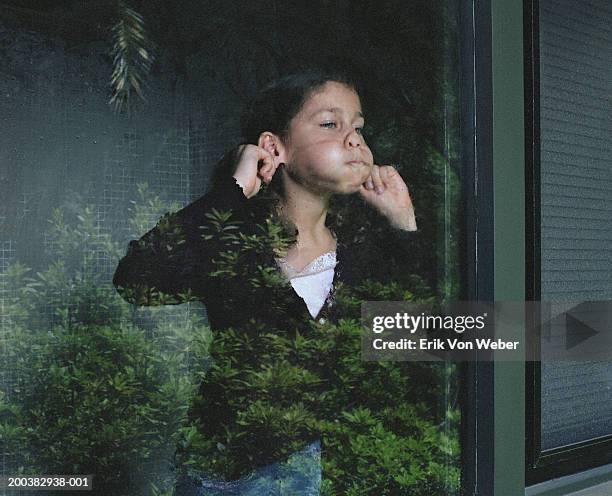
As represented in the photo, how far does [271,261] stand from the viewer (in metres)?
2.99

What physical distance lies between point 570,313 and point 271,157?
5.44ft

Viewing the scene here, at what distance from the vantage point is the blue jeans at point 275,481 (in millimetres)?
2823

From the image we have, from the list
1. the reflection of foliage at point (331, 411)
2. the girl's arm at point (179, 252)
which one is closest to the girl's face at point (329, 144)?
the girl's arm at point (179, 252)

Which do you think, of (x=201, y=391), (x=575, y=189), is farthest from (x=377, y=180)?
(x=575, y=189)

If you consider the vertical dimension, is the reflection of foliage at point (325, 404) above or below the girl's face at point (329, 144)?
below

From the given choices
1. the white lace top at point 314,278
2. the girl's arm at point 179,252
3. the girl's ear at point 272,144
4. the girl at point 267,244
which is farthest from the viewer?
the white lace top at point 314,278

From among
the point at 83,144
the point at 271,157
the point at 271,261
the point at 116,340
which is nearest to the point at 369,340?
the point at 271,261

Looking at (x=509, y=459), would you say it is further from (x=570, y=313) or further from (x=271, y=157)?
(x=271, y=157)

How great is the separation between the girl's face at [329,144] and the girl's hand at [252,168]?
0.22 feet

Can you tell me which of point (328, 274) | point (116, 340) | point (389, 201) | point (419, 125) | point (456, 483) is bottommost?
point (456, 483)

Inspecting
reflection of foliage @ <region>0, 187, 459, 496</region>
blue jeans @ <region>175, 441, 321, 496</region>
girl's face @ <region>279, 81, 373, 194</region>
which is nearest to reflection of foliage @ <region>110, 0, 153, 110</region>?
reflection of foliage @ <region>0, 187, 459, 496</region>

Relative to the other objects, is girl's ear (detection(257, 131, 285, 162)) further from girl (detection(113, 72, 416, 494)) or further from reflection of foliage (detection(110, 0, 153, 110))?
reflection of foliage (detection(110, 0, 153, 110))

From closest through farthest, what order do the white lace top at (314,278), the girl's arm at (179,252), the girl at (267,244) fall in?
the girl's arm at (179,252), the girl at (267,244), the white lace top at (314,278)

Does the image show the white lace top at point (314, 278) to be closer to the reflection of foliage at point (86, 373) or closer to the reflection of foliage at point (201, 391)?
the reflection of foliage at point (201, 391)
